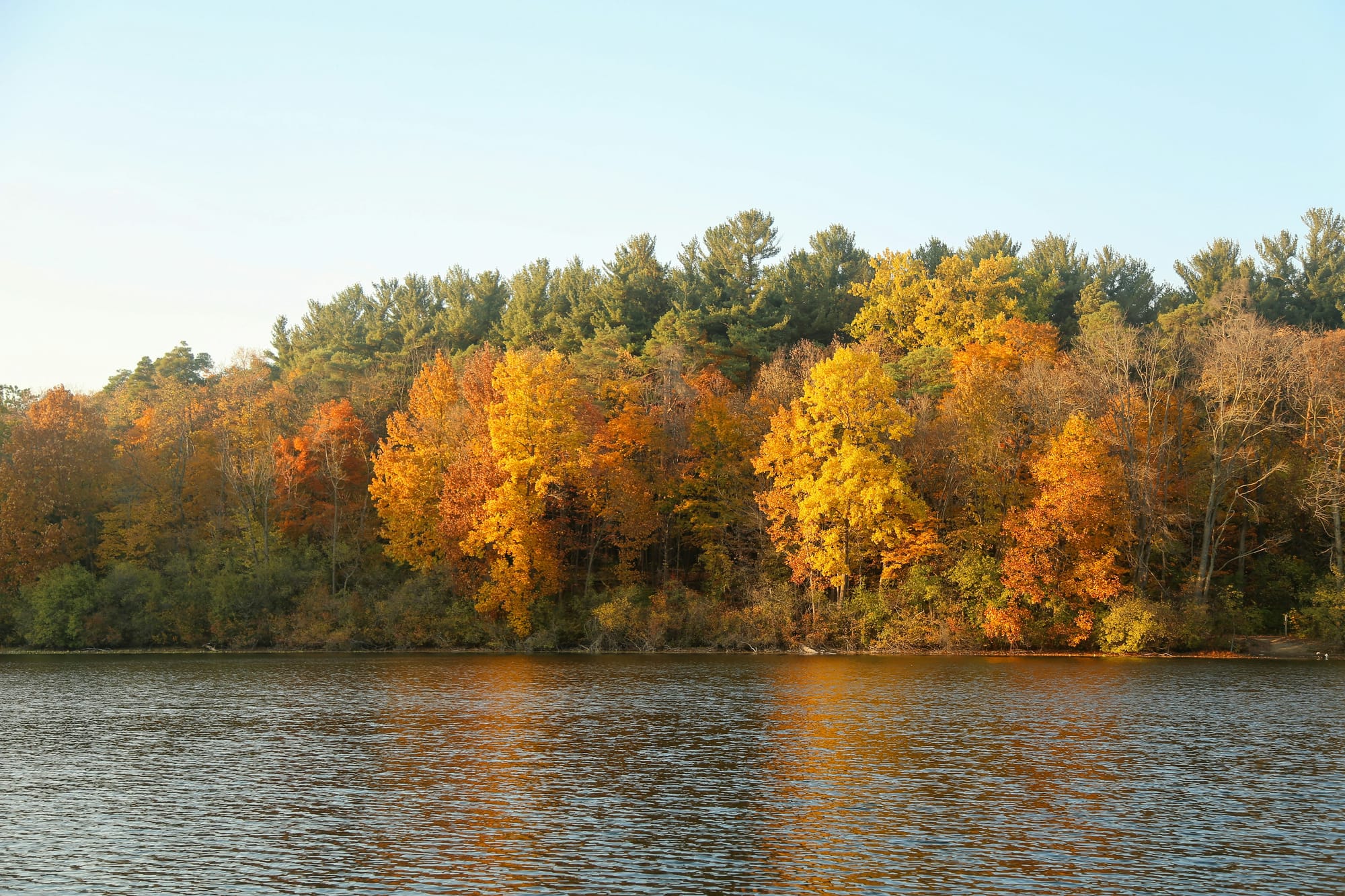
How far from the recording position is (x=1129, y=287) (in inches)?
3708

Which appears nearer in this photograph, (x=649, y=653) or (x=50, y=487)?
(x=649, y=653)

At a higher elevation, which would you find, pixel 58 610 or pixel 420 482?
pixel 420 482

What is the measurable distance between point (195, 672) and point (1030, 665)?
39405 mm

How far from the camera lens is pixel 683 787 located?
24969 mm

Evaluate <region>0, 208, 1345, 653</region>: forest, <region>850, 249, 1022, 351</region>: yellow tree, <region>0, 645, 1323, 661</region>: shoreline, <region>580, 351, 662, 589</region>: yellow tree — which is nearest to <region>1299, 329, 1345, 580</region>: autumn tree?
<region>0, 208, 1345, 653</region>: forest

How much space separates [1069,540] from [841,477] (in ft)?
39.6

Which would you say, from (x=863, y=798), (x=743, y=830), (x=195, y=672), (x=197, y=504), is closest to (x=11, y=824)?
(x=743, y=830)

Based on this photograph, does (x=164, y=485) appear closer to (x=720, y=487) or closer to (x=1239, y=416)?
(x=720, y=487)

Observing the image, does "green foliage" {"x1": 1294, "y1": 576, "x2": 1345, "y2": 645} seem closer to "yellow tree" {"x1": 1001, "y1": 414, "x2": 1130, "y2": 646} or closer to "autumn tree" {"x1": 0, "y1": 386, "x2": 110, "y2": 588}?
"yellow tree" {"x1": 1001, "y1": 414, "x2": 1130, "y2": 646}

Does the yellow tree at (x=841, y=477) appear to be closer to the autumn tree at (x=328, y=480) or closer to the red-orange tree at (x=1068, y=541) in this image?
the red-orange tree at (x=1068, y=541)

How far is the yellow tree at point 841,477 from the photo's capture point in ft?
194

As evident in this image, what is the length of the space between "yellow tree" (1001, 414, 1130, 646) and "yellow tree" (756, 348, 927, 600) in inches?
222

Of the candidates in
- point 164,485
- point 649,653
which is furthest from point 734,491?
point 164,485

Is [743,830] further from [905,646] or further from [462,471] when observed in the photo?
[462,471]
